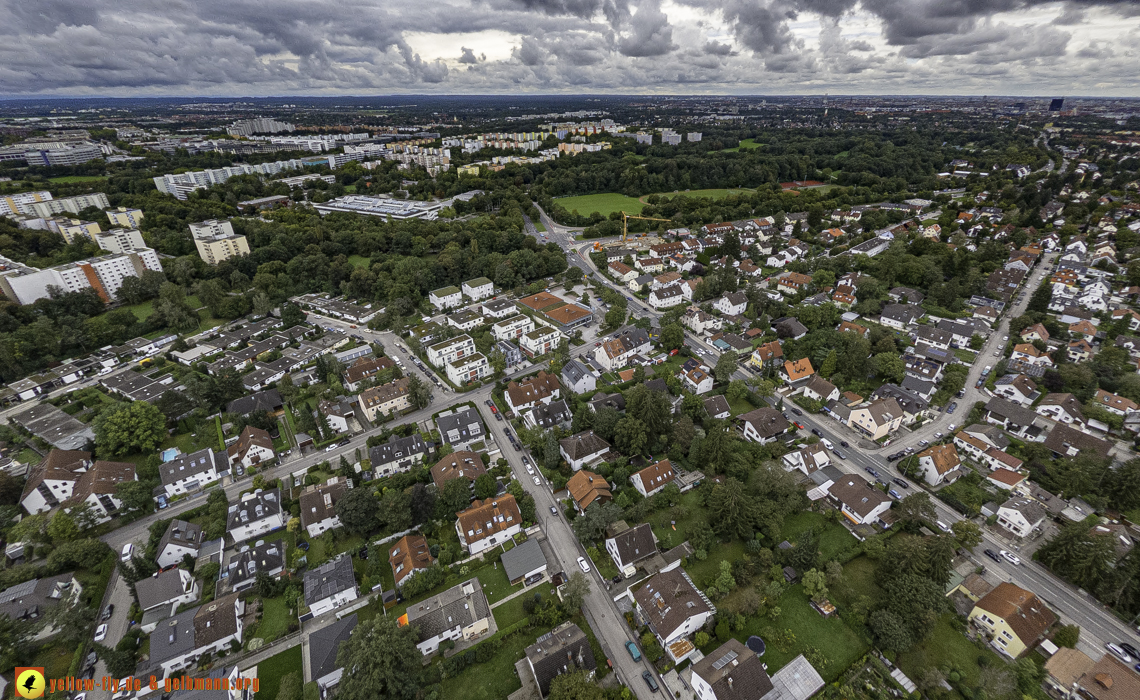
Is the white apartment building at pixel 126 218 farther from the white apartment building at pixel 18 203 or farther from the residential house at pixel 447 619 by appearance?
the residential house at pixel 447 619

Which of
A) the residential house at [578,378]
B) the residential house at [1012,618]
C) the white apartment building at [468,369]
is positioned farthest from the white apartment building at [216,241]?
the residential house at [1012,618]

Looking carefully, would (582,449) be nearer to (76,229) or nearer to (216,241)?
(216,241)

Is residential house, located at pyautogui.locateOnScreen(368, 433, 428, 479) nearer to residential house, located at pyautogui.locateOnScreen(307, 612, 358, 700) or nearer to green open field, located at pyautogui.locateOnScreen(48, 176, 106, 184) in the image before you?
residential house, located at pyautogui.locateOnScreen(307, 612, 358, 700)

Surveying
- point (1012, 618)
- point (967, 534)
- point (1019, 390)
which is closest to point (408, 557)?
point (1012, 618)

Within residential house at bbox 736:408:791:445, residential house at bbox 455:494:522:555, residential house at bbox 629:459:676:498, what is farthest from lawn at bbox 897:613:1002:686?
residential house at bbox 455:494:522:555

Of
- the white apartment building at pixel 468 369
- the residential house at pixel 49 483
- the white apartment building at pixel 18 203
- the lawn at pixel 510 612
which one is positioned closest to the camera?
the lawn at pixel 510 612

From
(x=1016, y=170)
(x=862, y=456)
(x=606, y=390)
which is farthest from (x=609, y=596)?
(x=1016, y=170)
